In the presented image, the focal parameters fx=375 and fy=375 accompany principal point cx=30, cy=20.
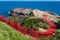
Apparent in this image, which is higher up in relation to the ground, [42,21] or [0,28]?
[0,28]

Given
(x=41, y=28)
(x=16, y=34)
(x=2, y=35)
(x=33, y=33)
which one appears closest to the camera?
(x=2, y=35)

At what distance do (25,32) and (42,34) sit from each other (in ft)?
2.66

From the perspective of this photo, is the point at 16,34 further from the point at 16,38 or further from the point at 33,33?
the point at 33,33

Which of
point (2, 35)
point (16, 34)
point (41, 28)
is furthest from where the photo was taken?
point (41, 28)

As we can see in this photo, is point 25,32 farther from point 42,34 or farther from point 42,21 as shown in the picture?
point 42,21

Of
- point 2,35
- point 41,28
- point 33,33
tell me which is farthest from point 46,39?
point 41,28

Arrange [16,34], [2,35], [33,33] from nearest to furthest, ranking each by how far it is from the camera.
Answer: [2,35], [16,34], [33,33]

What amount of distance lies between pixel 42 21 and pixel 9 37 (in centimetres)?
716

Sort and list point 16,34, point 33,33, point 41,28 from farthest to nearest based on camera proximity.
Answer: point 41,28 < point 33,33 < point 16,34

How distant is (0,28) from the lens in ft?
50.2

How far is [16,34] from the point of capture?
15.0 metres

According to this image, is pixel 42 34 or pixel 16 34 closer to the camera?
pixel 16 34

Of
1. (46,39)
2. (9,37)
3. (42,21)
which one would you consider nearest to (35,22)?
(42,21)

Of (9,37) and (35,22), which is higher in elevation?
(9,37)
